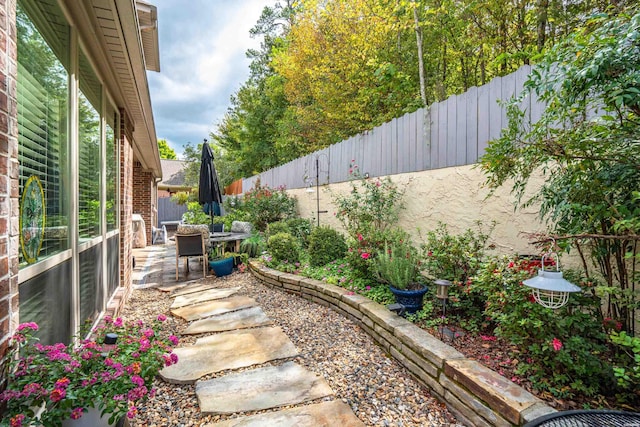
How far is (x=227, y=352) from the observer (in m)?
2.68

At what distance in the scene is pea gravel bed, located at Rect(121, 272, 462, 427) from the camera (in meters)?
1.92

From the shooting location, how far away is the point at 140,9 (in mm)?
2994

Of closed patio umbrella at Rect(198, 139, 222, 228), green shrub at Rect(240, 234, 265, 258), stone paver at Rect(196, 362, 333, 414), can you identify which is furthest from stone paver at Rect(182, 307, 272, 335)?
closed patio umbrella at Rect(198, 139, 222, 228)

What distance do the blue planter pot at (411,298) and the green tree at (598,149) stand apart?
123cm

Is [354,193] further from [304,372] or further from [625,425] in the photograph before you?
[625,425]

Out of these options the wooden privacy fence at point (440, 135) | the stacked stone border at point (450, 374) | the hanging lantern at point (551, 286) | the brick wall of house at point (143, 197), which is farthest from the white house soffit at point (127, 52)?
the brick wall of house at point (143, 197)

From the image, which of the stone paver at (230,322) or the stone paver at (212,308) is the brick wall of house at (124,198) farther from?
the stone paver at (230,322)

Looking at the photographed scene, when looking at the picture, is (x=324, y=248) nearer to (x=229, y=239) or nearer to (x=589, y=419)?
(x=229, y=239)

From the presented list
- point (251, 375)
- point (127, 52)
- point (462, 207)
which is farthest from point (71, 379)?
point (462, 207)

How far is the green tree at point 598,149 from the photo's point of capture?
4.67 feet

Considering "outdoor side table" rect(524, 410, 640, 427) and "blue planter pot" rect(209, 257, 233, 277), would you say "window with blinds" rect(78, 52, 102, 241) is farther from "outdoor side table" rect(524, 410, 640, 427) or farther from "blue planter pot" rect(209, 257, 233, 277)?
"outdoor side table" rect(524, 410, 640, 427)

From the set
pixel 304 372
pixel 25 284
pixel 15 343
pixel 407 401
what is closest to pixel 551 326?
pixel 407 401

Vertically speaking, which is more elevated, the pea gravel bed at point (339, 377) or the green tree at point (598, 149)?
the green tree at point (598, 149)

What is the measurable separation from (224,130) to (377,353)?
19174mm
